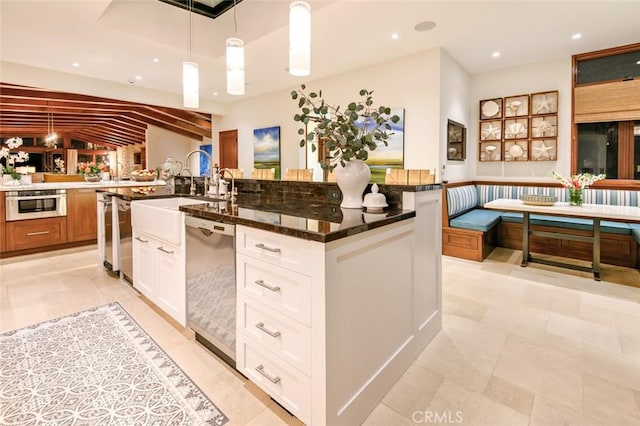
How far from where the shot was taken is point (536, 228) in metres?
4.41

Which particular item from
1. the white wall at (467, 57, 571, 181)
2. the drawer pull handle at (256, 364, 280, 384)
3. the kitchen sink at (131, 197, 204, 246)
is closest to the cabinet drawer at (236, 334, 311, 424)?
the drawer pull handle at (256, 364, 280, 384)

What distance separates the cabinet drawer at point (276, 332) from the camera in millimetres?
1333

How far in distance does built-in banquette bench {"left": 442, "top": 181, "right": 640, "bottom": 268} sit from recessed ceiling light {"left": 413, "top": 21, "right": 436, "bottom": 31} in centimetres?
202

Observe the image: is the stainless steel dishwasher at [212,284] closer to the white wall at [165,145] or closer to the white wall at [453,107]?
the white wall at [453,107]

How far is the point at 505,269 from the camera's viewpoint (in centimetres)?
385

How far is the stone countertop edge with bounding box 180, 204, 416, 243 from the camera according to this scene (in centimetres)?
123

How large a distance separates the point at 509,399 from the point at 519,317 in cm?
116

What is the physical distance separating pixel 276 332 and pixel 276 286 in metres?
0.22

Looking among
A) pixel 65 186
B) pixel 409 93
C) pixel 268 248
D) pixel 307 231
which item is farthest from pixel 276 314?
pixel 65 186

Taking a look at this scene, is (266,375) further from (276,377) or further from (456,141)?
(456,141)

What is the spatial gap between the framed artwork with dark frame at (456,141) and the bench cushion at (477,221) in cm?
95

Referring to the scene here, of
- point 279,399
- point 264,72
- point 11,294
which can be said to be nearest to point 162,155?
point 264,72

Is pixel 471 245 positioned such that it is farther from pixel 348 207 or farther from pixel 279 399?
pixel 279 399

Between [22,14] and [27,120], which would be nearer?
[22,14]
